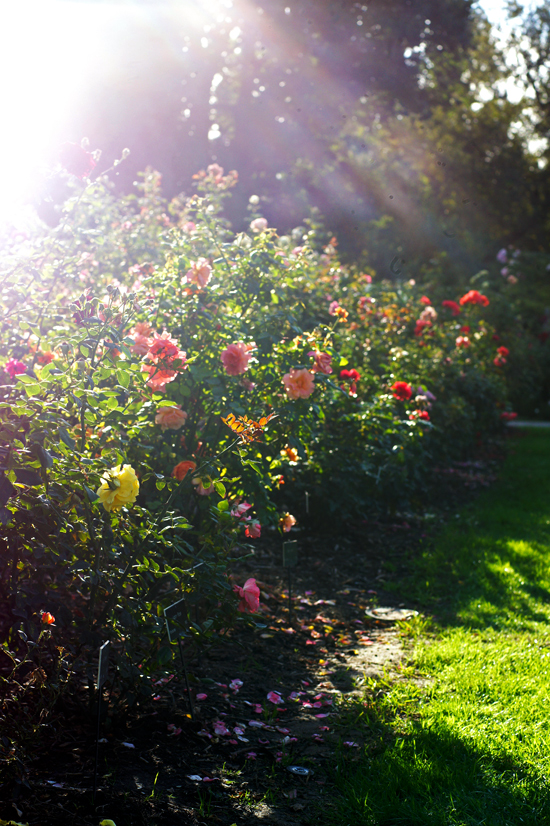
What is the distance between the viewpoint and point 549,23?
64.3ft

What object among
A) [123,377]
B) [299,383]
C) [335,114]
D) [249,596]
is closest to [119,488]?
[123,377]

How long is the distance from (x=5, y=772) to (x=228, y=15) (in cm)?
1668

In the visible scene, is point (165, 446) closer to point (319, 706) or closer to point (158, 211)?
point (319, 706)

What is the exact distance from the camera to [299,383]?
2.98 metres

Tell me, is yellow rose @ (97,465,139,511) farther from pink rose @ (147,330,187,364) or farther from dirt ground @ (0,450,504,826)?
pink rose @ (147,330,187,364)

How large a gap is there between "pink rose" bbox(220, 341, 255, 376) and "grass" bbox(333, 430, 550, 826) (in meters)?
1.44

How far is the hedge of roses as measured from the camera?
199cm

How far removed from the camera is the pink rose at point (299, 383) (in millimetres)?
2967

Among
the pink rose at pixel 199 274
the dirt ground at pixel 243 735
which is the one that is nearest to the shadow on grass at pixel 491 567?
the dirt ground at pixel 243 735

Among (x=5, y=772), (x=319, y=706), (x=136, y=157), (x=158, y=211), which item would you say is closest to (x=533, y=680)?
(x=319, y=706)

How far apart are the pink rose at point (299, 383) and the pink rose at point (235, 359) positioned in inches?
11.1

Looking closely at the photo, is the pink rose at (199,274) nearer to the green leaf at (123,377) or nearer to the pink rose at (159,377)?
the pink rose at (159,377)

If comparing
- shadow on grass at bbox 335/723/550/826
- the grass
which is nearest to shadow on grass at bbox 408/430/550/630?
the grass

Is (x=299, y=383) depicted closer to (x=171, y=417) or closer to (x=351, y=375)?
(x=171, y=417)
